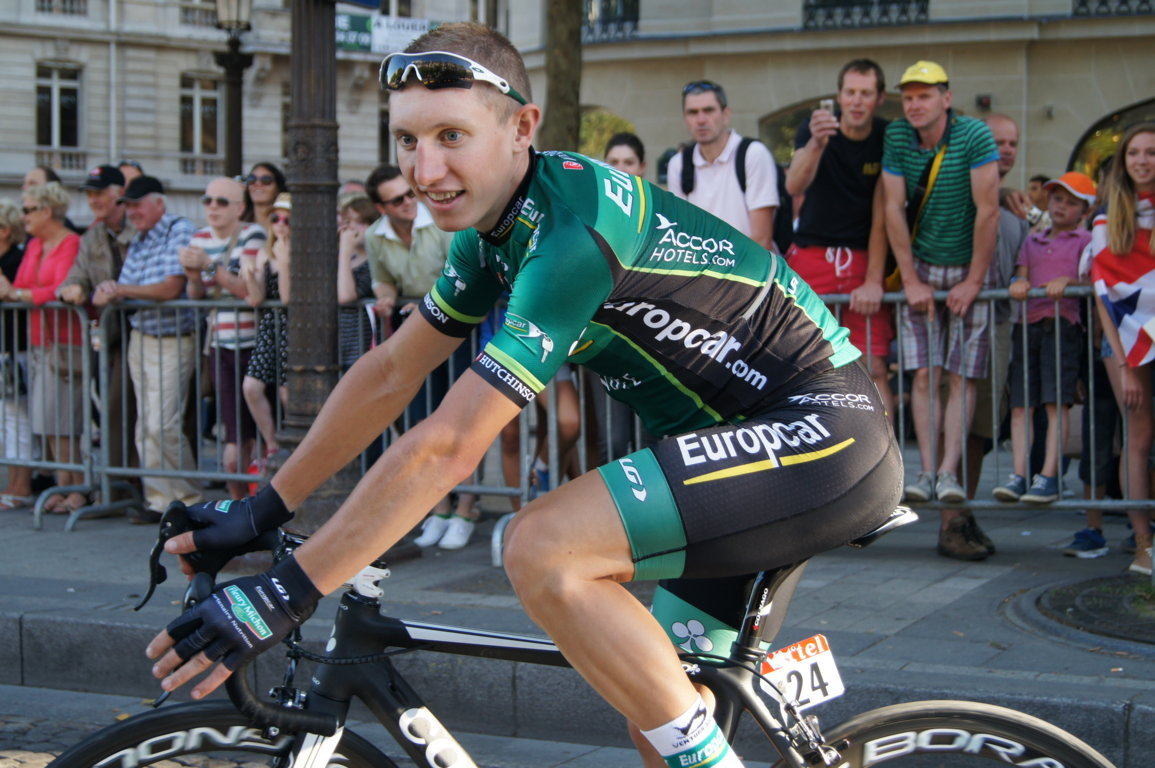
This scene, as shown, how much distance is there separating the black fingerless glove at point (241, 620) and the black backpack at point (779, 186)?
16.9 ft

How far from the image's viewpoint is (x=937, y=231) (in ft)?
21.8

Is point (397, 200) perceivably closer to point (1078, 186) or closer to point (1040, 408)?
point (1040, 408)

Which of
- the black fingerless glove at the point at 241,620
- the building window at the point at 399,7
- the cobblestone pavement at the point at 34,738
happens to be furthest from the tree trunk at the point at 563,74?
the building window at the point at 399,7

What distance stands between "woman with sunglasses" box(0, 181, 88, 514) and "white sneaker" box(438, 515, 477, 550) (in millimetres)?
2788

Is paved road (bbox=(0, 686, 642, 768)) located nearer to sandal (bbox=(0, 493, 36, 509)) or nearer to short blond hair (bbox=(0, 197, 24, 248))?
sandal (bbox=(0, 493, 36, 509))

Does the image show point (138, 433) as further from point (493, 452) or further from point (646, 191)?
point (646, 191)

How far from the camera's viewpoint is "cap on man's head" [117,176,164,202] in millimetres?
8406

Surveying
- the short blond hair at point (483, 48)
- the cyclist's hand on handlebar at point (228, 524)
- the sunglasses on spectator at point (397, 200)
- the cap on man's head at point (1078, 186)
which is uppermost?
the cap on man's head at point (1078, 186)

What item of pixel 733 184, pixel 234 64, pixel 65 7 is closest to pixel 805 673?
pixel 733 184

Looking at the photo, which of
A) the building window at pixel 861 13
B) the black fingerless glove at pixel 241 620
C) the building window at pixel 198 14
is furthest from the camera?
the building window at pixel 198 14

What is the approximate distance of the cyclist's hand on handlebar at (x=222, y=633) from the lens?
2154 mm

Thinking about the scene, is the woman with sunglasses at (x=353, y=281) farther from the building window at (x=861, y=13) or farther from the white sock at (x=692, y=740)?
the building window at (x=861, y=13)

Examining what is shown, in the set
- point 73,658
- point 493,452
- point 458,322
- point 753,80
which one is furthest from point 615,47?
point 458,322

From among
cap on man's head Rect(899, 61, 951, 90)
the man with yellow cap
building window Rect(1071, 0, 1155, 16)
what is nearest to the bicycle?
the man with yellow cap
